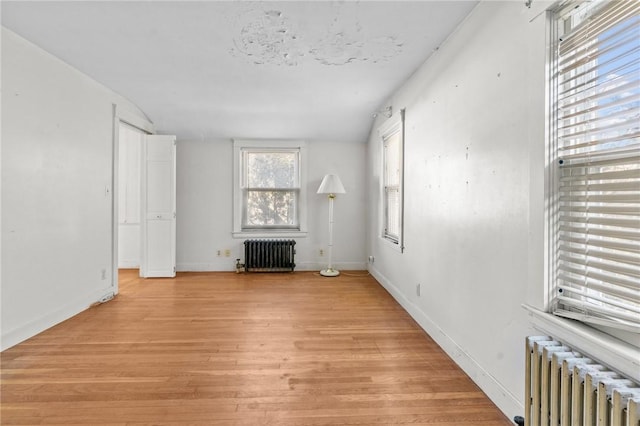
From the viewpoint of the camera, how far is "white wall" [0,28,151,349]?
2543mm

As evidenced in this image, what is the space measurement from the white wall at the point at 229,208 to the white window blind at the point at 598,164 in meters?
4.16

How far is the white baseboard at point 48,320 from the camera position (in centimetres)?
253

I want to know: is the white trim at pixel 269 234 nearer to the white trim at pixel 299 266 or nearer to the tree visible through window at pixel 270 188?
the tree visible through window at pixel 270 188

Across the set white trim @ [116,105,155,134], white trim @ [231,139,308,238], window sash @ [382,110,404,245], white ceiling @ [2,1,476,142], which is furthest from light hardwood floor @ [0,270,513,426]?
white ceiling @ [2,1,476,142]

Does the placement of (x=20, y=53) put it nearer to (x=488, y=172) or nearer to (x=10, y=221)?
(x=10, y=221)

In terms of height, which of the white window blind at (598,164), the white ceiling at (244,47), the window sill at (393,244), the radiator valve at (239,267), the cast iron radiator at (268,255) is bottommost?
the radiator valve at (239,267)

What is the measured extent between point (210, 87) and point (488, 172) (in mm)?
3229

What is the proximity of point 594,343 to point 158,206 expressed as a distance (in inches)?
203

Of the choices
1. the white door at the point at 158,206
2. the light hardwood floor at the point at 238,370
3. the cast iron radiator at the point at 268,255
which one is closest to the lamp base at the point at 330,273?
the cast iron radiator at the point at 268,255

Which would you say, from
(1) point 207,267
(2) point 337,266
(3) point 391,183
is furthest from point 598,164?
(1) point 207,267

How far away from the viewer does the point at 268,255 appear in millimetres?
5332

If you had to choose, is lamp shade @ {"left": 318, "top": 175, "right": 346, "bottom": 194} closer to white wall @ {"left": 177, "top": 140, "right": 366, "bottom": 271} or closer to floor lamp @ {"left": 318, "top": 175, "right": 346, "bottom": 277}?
floor lamp @ {"left": 318, "top": 175, "right": 346, "bottom": 277}

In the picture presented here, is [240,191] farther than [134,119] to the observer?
Yes

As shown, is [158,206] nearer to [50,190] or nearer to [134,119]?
[134,119]
